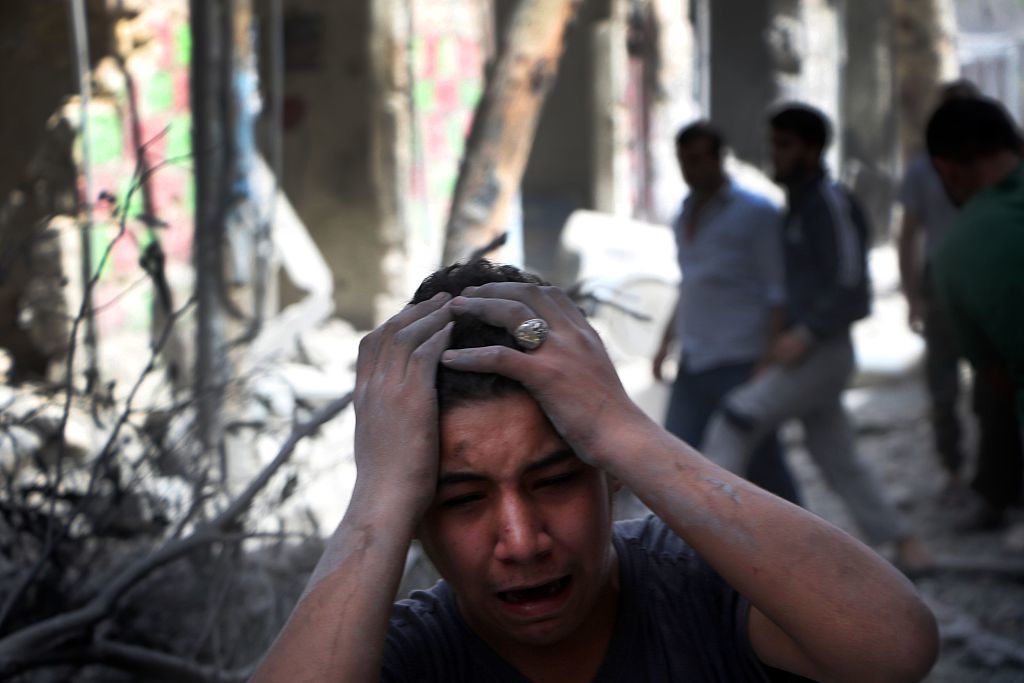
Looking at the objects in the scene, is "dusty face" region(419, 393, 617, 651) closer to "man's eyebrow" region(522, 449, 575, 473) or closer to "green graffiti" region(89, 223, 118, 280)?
"man's eyebrow" region(522, 449, 575, 473)

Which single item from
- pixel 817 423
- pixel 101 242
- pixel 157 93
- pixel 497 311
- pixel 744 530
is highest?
pixel 157 93

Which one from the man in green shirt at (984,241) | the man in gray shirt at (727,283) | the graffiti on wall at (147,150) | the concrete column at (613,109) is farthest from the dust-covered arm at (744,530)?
the concrete column at (613,109)

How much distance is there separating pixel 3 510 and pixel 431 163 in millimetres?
9000

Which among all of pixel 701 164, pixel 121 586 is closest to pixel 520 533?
pixel 121 586

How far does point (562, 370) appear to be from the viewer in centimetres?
141

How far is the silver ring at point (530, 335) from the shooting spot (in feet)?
4.67

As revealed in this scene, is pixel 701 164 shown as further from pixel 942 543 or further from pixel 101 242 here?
pixel 101 242

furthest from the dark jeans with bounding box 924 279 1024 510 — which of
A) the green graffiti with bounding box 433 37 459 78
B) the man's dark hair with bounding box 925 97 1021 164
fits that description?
the green graffiti with bounding box 433 37 459 78

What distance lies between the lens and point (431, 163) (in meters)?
11.5

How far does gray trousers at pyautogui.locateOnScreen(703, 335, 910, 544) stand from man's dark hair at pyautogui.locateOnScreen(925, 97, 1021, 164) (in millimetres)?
1321

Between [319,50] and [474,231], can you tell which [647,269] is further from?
[474,231]

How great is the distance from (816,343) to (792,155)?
0.73 m

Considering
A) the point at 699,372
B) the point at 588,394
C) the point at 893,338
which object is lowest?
the point at 893,338

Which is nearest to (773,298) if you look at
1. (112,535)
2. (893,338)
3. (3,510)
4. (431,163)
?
(112,535)
